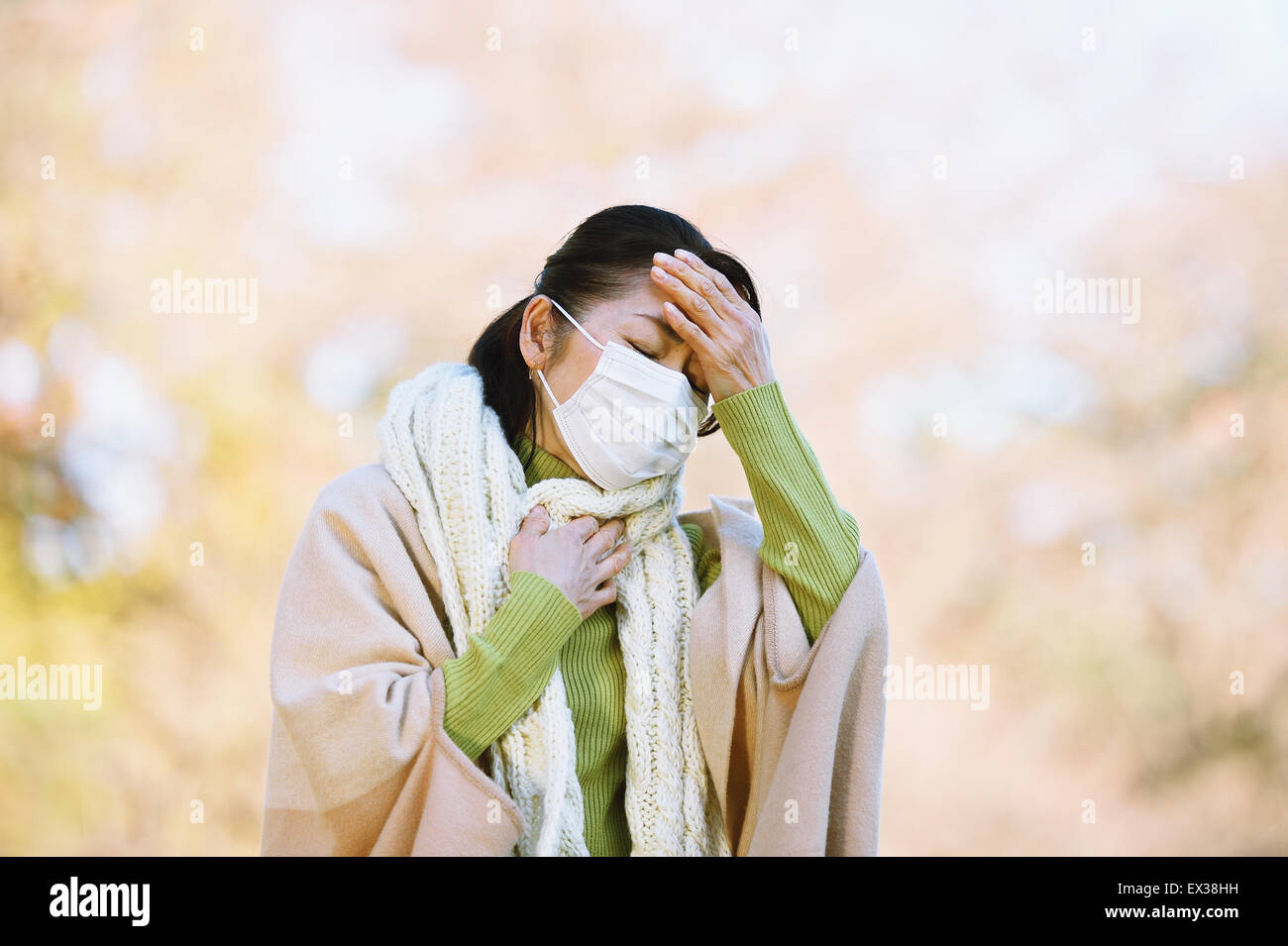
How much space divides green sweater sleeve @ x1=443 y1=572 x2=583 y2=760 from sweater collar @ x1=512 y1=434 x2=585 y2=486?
0.88 feet

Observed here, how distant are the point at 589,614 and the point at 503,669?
161 millimetres

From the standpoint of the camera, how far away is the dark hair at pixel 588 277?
1688 mm

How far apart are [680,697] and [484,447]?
1.51ft

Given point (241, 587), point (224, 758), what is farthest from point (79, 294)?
point (224, 758)

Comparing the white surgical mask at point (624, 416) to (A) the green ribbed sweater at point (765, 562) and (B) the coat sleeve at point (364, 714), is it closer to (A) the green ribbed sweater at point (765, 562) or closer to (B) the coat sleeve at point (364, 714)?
(A) the green ribbed sweater at point (765, 562)

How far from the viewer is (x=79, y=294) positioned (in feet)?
14.9

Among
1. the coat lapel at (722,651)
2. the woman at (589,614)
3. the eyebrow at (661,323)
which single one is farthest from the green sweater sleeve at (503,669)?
the eyebrow at (661,323)

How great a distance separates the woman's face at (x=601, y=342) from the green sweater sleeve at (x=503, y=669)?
0.30m

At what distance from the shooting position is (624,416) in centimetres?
163

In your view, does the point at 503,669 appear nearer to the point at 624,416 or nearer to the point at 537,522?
the point at 537,522

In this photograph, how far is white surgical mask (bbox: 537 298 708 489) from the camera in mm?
1628

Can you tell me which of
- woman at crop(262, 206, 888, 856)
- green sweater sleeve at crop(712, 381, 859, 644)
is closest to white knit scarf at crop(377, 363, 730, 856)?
woman at crop(262, 206, 888, 856)

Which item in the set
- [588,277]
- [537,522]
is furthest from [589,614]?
[588,277]
